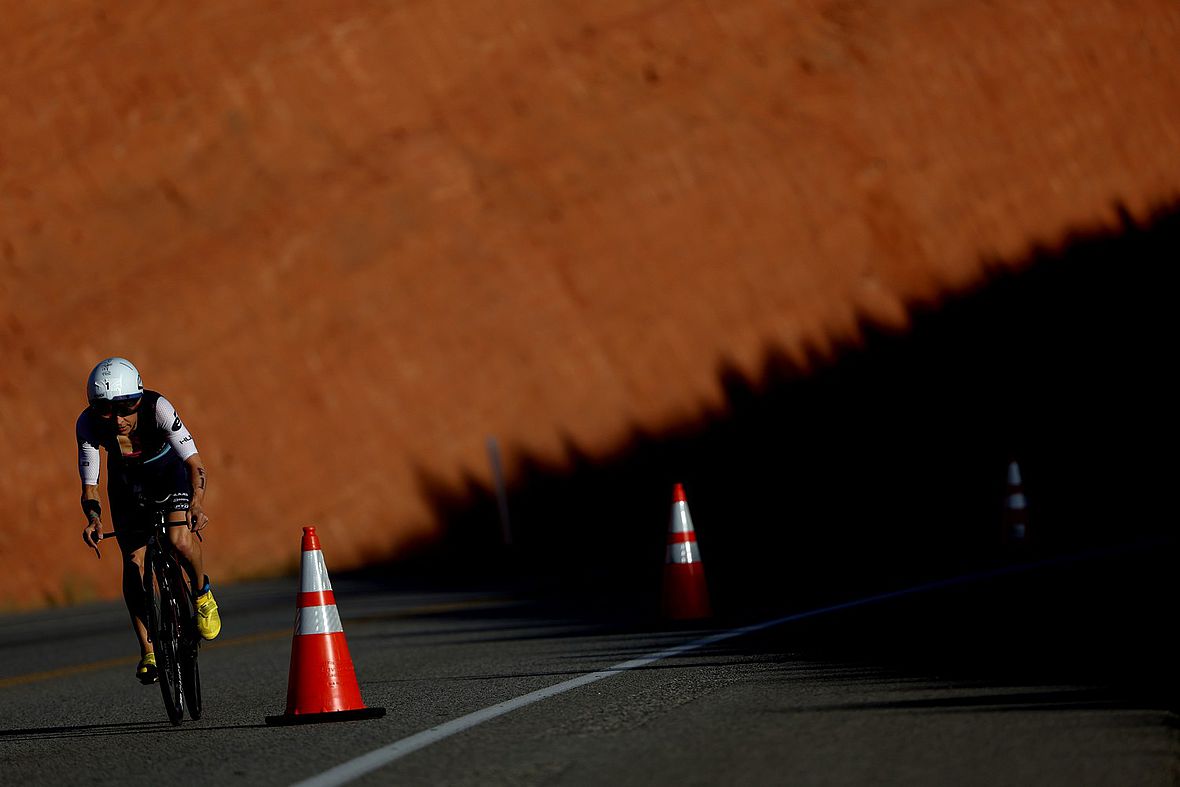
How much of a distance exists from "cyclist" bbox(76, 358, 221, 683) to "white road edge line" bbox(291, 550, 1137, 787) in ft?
5.33

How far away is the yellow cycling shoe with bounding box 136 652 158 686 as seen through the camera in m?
8.59

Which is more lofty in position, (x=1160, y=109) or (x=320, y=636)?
(x=1160, y=109)

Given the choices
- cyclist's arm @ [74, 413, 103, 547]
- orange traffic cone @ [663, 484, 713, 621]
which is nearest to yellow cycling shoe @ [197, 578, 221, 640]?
cyclist's arm @ [74, 413, 103, 547]

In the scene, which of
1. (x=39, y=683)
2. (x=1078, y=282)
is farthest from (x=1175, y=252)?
(x=39, y=683)

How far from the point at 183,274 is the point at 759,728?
26585 millimetres

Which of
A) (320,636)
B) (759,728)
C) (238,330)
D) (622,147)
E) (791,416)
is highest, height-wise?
(622,147)

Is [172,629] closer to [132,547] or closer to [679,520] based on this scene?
[132,547]

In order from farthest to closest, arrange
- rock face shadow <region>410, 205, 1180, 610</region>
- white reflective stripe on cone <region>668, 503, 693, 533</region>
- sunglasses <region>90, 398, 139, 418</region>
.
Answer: rock face shadow <region>410, 205, 1180, 610</region> → white reflective stripe on cone <region>668, 503, 693, 533</region> → sunglasses <region>90, 398, 139, 418</region>

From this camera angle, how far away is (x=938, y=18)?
47.8 m

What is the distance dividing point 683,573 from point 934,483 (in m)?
20.7

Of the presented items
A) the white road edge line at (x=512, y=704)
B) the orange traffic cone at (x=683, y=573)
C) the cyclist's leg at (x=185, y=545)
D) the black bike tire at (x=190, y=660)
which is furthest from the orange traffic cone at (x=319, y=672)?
the orange traffic cone at (x=683, y=573)

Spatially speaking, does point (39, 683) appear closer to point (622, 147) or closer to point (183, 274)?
point (183, 274)

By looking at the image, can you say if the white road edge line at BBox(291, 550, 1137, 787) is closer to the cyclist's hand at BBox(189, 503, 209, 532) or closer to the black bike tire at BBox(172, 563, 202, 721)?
the black bike tire at BBox(172, 563, 202, 721)

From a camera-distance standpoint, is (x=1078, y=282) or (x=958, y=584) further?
(x=1078, y=282)
